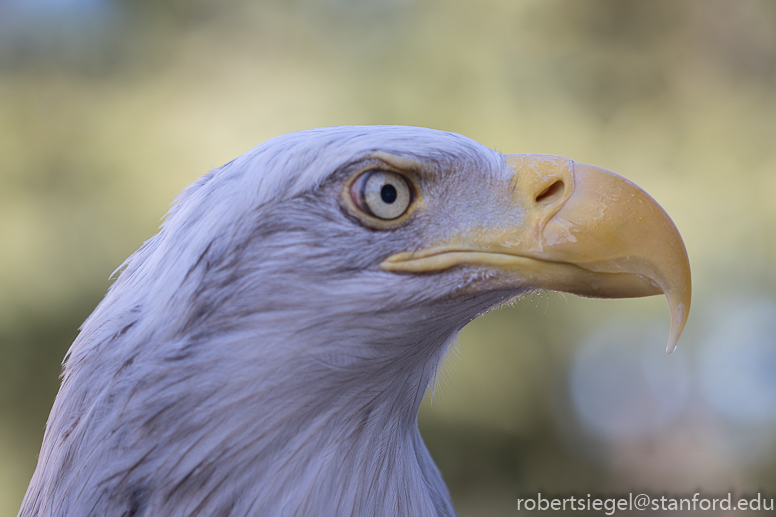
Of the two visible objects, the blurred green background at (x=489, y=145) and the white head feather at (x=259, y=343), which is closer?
the white head feather at (x=259, y=343)

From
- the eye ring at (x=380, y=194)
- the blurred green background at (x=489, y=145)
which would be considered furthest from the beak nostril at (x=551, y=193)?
the blurred green background at (x=489, y=145)

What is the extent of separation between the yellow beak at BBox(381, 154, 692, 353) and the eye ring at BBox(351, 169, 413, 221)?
0.08 metres

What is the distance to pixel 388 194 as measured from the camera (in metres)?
0.97

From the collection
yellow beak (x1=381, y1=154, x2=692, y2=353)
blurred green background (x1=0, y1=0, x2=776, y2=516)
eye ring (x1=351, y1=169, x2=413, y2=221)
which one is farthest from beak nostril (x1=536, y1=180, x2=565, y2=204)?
blurred green background (x1=0, y1=0, x2=776, y2=516)

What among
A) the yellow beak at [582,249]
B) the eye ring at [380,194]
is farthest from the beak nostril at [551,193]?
the eye ring at [380,194]

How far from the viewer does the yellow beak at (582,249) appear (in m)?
0.95

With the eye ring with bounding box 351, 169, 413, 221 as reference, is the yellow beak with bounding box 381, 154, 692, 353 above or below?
below

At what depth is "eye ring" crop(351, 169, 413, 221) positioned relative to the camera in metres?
0.96

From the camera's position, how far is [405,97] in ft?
12.3

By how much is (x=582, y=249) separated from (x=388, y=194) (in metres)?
0.32

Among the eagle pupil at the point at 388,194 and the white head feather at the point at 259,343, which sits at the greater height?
the eagle pupil at the point at 388,194

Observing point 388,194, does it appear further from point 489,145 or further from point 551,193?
point 489,145

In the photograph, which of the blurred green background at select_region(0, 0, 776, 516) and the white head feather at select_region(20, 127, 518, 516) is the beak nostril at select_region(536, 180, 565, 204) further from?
the blurred green background at select_region(0, 0, 776, 516)

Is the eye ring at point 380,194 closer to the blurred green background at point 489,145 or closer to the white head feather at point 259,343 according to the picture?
the white head feather at point 259,343
